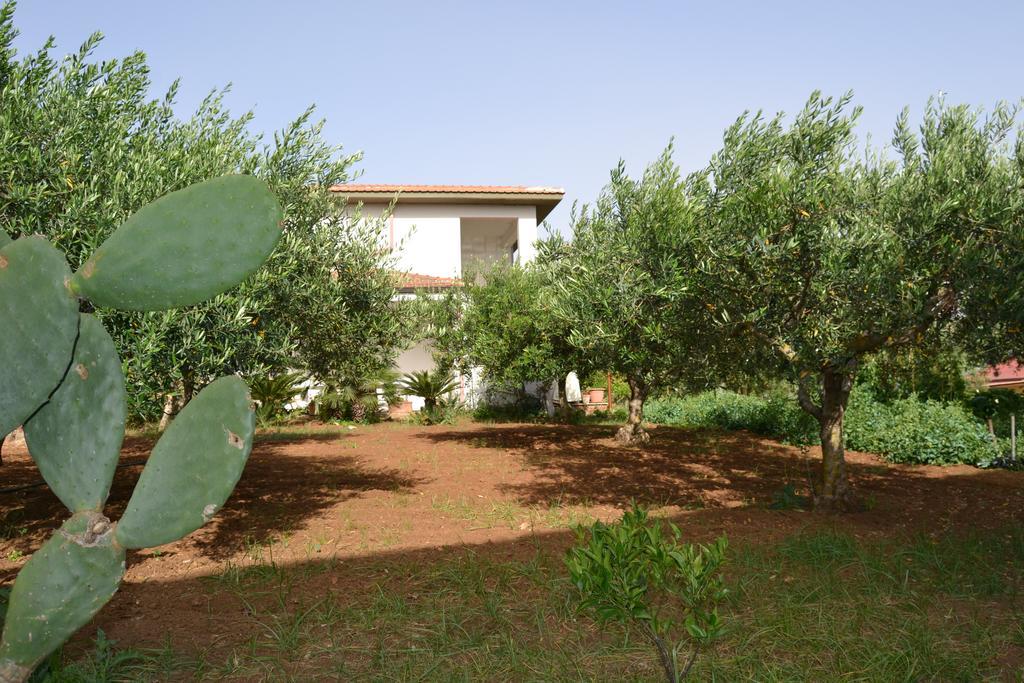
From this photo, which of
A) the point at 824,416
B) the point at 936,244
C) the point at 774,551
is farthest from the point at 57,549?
the point at 824,416

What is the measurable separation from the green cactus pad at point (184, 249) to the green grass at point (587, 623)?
114 inches

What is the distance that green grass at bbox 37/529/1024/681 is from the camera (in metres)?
4.62

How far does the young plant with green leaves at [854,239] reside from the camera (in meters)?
6.05

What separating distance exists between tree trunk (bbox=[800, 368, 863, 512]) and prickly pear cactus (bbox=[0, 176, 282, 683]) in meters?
6.52

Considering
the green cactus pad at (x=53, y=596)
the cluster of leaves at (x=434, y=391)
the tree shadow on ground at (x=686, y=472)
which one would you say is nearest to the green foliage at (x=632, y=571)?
the green cactus pad at (x=53, y=596)

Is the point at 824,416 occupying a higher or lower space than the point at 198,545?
higher

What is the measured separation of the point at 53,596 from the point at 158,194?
4.99m

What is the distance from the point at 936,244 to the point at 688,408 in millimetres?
13128

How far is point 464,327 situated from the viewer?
15055mm

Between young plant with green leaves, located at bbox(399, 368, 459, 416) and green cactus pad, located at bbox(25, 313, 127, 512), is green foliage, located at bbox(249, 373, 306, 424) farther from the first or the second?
green cactus pad, located at bbox(25, 313, 127, 512)

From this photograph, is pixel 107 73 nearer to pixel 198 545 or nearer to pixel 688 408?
pixel 198 545

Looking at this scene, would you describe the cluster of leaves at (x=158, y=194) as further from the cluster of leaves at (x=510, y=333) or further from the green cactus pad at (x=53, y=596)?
the cluster of leaves at (x=510, y=333)

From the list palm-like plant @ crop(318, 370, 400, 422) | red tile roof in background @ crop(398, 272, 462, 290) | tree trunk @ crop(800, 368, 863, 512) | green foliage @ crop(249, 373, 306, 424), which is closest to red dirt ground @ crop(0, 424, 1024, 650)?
tree trunk @ crop(800, 368, 863, 512)

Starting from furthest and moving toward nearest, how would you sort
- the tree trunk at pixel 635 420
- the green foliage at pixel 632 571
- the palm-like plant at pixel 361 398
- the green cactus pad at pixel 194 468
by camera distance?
the palm-like plant at pixel 361 398, the tree trunk at pixel 635 420, the green foliage at pixel 632 571, the green cactus pad at pixel 194 468
